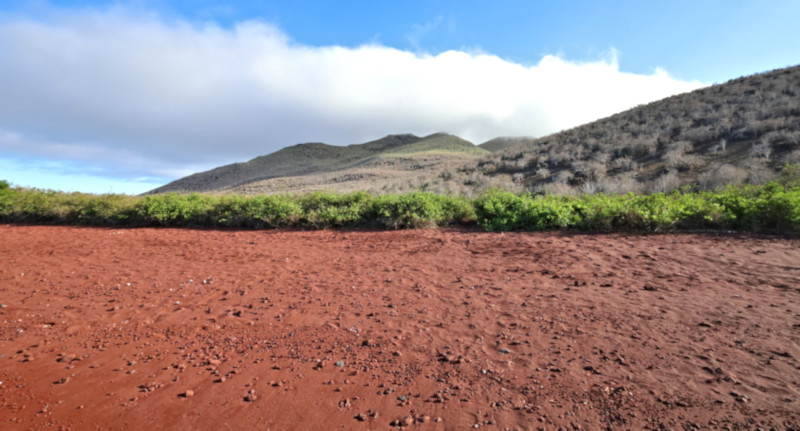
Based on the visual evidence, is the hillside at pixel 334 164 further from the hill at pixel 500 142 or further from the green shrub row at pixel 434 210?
the green shrub row at pixel 434 210

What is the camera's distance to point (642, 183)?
13867mm

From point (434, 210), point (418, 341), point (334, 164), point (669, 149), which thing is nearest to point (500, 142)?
point (334, 164)

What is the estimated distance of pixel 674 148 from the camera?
17.0 m

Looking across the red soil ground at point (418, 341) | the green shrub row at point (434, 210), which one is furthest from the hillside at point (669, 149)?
the red soil ground at point (418, 341)

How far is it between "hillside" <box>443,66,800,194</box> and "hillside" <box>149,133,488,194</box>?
498 inches

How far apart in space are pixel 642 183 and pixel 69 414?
1594 centimetres

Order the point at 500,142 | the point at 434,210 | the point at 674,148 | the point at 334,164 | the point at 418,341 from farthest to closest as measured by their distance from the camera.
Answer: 1. the point at 500,142
2. the point at 334,164
3. the point at 674,148
4. the point at 434,210
5. the point at 418,341

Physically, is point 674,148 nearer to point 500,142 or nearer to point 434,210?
point 434,210

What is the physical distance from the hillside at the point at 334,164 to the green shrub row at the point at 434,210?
22611 mm

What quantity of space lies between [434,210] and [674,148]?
1361 centimetres

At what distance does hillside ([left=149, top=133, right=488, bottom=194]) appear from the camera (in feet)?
123

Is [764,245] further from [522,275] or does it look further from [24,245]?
[24,245]

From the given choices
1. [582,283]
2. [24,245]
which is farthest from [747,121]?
[24,245]

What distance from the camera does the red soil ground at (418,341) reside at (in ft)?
8.77
